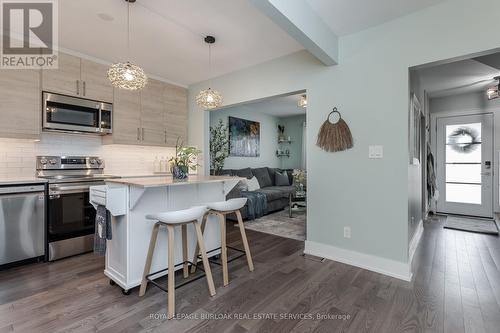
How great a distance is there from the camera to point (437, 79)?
13.7ft

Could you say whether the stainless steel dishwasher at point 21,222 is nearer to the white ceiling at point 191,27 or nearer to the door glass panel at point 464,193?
the white ceiling at point 191,27

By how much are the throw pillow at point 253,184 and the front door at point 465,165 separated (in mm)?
3941

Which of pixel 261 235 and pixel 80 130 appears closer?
pixel 80 130

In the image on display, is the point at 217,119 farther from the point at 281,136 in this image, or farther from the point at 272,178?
the point at 281,136

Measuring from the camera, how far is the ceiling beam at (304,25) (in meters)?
1.90

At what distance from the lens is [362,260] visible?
275 centimetres

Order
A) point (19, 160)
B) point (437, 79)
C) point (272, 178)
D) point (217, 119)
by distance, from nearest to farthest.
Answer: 1. point (19, 160)
2. point (437, 79)
3. point (217, 119)
4. point (272, 178)

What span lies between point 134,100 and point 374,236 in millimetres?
3866

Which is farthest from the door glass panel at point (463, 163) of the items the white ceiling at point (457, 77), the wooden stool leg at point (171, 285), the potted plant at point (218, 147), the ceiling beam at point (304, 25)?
the wooden stool leg at point (171, 285)

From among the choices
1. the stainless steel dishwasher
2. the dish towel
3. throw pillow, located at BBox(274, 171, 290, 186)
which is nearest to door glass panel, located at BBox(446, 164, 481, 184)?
throw pillow, located at BBox(274, 171, 290, 186)

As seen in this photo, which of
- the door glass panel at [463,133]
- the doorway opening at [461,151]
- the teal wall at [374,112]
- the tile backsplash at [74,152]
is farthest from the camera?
the door glass panel at [463,133]

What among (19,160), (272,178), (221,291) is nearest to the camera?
(221,291)

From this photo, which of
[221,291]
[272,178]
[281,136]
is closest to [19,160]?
[221,291]

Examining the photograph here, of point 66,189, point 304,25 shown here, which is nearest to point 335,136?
point 304,25
